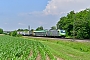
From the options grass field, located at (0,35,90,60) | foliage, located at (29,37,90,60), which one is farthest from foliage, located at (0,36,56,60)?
foliage, located at (29,37,90,60)

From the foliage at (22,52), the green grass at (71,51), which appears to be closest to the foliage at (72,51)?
the green grass at (71,51)

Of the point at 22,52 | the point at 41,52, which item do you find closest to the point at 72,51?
the point at 41,52

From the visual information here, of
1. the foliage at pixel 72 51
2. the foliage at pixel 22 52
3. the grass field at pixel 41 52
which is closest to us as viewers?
the foliage at pixel 22 52

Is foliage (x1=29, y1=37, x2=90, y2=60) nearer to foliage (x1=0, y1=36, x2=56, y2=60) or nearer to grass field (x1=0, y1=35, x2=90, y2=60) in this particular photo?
grass field (x1=0, y1=35, x2=90, y2=60)

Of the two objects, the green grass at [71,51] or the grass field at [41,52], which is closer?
the grass field at [41,52]

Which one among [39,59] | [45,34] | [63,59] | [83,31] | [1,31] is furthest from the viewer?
[1,31]

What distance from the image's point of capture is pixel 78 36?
6400 centimetres

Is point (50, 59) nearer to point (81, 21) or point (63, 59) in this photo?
point (63, 59)

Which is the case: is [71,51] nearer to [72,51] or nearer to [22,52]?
[72,51]

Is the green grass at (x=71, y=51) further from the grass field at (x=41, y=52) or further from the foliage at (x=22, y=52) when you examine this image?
the foliage at (x=22, y=52)

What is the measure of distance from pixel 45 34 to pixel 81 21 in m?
20.2

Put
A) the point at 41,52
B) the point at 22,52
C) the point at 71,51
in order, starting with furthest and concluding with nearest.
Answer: the point at 71,51
the point at 41,52
the point at 22,52

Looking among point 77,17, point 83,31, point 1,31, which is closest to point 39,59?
point 83,31

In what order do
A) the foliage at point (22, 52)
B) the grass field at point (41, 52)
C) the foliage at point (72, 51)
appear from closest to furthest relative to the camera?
1. the foliage at point (22, 52)
2. the grass field at point (41, 52)
3. the foliage at point (72, 51)
